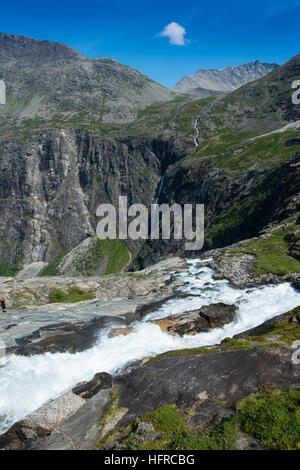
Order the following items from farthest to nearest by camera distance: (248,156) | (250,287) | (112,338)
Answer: (248,156)
(250,287)
(112,338)

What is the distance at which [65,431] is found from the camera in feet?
60.5

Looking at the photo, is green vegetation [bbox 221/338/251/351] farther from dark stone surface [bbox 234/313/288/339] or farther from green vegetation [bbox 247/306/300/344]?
dark stone surface [bbox 234/313/288/339]

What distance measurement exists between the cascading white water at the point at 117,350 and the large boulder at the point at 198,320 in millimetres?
881

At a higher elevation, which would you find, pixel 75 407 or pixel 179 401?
pixel 179 401

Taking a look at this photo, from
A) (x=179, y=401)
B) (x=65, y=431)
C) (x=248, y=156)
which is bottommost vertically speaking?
(x=65, y=431)

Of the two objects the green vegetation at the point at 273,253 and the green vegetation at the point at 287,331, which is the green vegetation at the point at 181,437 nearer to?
the green vegetation at the point at 287,331

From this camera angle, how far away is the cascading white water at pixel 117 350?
24.6m

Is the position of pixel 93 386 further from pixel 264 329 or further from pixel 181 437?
pixel 264 329

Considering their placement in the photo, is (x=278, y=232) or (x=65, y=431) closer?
(x=65, y=431)

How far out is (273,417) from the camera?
1430 cm

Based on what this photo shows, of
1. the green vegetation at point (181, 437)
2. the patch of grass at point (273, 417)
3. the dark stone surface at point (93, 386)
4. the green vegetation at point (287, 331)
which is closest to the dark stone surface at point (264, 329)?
the green vegetation at point (287, 331)
